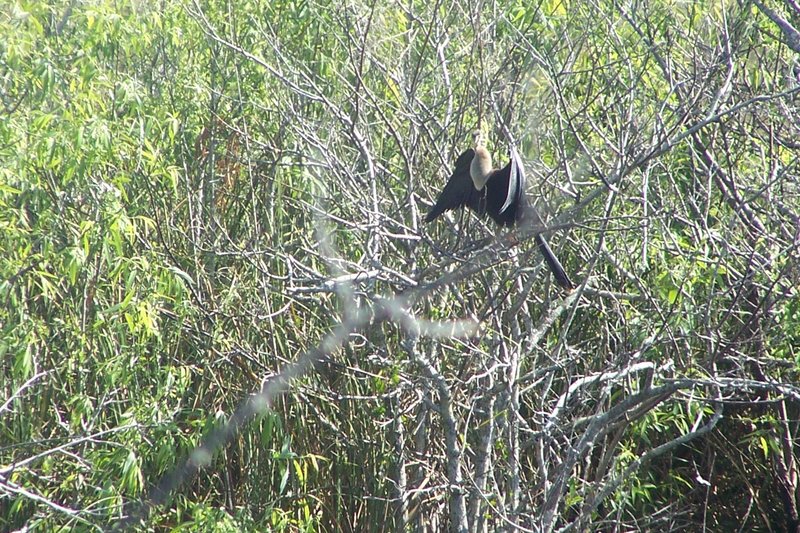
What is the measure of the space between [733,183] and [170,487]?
9.12 ft

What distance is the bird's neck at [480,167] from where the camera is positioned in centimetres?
364

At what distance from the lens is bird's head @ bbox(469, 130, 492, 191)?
3635 mm

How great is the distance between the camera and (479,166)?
372 centimetres

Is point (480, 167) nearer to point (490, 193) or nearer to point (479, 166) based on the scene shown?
point (479, 166)

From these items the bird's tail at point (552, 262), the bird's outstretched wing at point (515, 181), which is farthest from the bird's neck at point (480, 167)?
the bird's tail at point (552, 262)

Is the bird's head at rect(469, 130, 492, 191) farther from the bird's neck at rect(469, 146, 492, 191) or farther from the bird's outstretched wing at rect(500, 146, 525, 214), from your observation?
the bird's outstretched wing at rect(500, 146, 525, 214)

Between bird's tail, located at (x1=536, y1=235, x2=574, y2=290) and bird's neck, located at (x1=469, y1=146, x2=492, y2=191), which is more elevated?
bird's neck, located at (x1=469, y1=146, x2=492, y2=191)

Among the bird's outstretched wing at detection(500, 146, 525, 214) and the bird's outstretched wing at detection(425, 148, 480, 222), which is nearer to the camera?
the bird's outstretched wing at detection(500, 146, 525, 214)

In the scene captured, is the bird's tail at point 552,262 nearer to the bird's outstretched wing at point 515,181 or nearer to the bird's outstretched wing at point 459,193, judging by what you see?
the bird's outstretched wing at point 515,181

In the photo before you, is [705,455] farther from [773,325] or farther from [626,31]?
[626,31]

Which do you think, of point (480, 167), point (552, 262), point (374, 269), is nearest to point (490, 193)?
point (480, 167)

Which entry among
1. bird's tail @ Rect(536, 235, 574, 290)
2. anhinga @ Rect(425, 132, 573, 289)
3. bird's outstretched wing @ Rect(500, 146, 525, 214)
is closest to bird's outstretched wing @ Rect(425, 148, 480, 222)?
anhinga @ Rect(425, 132, 573, 289)

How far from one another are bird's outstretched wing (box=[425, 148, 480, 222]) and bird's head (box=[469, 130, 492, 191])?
17 mm

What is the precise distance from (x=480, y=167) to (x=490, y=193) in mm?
113
